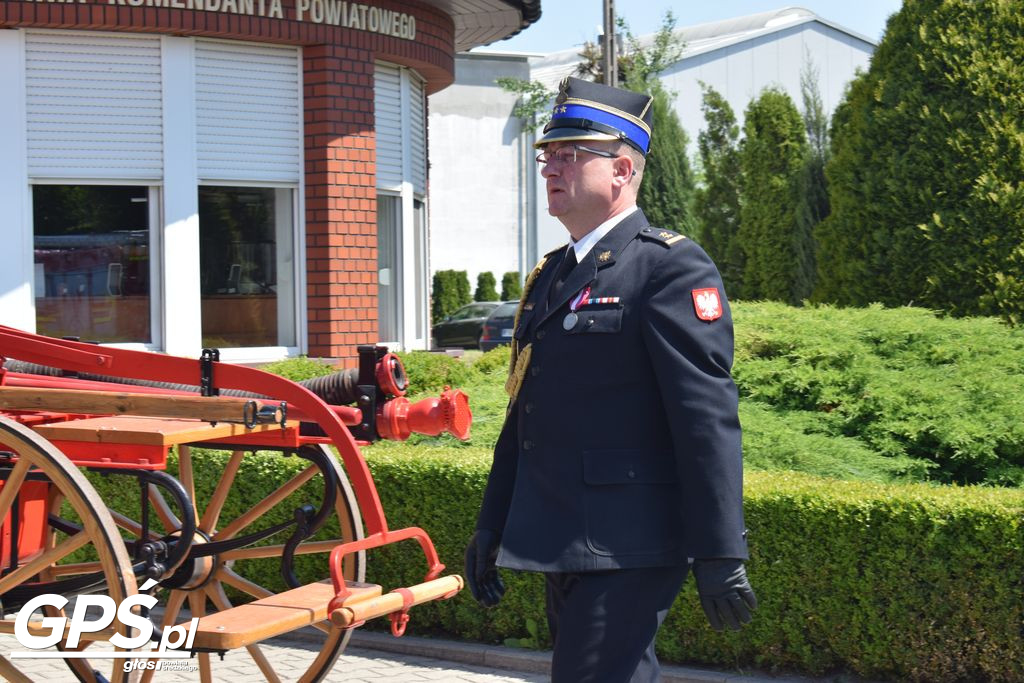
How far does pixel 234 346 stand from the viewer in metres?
11.4

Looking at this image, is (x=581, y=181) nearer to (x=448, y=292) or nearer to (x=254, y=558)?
(x=254, y=558)

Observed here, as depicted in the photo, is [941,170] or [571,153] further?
[941,170]

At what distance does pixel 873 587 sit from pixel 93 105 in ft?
25.9

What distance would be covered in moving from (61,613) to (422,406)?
57.7 inches

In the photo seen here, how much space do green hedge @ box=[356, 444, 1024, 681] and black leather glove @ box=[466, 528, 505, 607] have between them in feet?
7.10

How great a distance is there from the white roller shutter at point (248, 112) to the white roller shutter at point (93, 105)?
1.29ft

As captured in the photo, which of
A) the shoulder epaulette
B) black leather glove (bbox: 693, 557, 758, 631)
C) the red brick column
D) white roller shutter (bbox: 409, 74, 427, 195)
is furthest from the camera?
white roller shutter (bbox: 409, 74, 427, 195)

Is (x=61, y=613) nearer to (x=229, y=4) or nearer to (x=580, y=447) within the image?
(x=580, y=447)

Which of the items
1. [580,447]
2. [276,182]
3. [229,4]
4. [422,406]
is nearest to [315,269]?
[276,182]

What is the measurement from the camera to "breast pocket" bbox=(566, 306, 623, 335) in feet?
11.2

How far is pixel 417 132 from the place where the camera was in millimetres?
13109

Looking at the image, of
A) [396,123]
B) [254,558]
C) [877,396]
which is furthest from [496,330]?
[254,558]

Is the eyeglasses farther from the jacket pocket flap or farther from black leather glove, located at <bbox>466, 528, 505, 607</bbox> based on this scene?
black leather glove, located at <bbox>466, 528, 505, 607</bbox>

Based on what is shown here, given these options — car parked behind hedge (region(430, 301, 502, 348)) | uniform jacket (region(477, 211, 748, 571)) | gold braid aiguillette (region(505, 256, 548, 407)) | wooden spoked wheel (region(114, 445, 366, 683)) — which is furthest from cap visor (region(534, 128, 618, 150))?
car parked behind hedge (region(430, 301, 502, 348))
